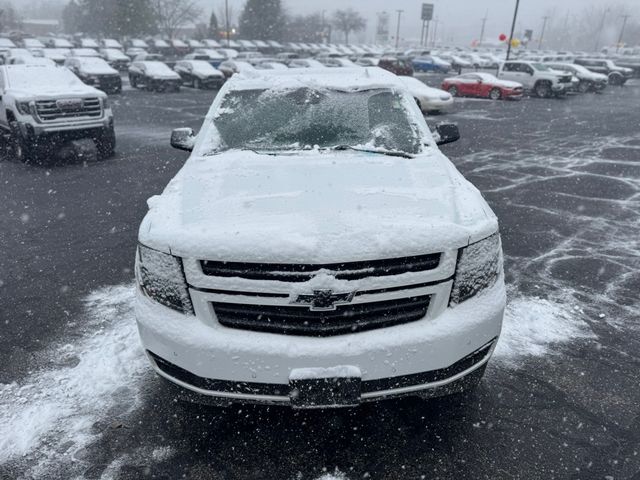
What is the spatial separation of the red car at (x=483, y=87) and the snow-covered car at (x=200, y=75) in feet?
43.4

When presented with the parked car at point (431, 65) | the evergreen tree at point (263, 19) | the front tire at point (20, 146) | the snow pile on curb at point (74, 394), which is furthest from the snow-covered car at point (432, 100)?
the evergreen tree at point (263, 19)

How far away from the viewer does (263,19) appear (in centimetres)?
7056

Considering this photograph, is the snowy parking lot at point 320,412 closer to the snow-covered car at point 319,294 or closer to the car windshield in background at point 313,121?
the snow-covered car at point 319,294

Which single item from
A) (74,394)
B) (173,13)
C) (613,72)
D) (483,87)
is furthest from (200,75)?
(173,13)

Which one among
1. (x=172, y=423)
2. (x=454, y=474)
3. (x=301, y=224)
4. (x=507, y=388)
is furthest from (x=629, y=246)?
(x=172, y=423)

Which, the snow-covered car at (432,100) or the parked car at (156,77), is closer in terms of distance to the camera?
the snow-covered car at (432,100)

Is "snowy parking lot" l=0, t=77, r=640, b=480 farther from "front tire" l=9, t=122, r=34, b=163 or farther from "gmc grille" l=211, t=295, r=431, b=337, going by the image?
"front tire" l=9, t=122, r=34, b=163

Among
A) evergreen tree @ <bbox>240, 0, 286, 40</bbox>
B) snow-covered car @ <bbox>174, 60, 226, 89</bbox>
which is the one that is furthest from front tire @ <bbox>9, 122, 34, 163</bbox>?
evergreen tree @ <bbox>240, 0, 286, 40</bbox>

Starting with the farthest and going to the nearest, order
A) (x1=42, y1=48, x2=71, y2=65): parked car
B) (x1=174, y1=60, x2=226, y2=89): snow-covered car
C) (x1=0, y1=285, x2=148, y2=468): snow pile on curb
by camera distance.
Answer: (x1=42, y1=48, x2=71, y2=65): parked car
(x1=174, y1=60, x2=226, y2=89): snow-covered car
(x1=0, y1=285, x2=148, y2=468): snow pile on curb

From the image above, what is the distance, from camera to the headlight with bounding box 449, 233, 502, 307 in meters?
2.55

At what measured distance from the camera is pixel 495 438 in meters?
2.97

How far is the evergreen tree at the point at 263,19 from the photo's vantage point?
7025 centimetres

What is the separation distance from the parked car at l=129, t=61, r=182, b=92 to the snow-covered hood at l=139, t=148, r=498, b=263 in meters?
25.8

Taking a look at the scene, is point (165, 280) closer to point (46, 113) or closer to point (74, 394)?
point (74, 394)
